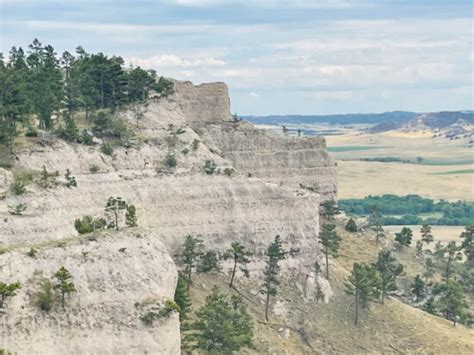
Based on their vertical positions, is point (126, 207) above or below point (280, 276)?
above

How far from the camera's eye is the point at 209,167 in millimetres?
79312

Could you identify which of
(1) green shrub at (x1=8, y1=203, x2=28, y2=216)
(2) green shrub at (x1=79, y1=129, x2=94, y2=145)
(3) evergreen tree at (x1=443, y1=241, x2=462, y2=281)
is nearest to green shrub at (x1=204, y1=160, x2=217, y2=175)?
(2) green shrub at (x1=79, y1=129, x2=94, y2=145)

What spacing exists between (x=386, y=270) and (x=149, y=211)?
29484 mm

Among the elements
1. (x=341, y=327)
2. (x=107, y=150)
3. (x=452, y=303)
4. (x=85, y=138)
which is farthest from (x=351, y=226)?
(x=85, y=138)

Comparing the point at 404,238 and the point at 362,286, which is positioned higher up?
the point at 362,286

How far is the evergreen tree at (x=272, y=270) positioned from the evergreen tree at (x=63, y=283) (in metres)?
28.9

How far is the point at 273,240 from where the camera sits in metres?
80.7

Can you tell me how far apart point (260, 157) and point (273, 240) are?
1201 centimetres

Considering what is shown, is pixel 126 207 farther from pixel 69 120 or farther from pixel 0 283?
pixel 0 283

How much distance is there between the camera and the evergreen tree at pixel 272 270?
76.2 meters

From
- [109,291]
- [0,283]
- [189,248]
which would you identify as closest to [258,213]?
[189,248]

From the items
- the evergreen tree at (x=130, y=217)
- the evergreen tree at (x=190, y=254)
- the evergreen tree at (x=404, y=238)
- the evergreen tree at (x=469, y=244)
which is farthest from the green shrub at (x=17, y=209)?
the evergreen tree at (x=469, y=244)

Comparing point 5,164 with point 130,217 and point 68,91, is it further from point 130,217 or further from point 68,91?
point 68,91

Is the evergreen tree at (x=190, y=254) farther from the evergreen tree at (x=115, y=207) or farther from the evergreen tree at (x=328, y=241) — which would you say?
the evergreen tree at (x=328, y=241)
